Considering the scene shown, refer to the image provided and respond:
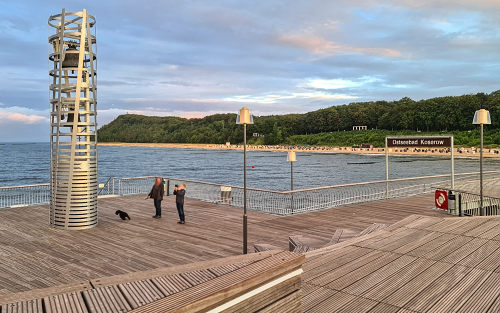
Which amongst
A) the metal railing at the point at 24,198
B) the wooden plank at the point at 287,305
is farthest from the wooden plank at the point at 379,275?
the metal railing at the point at 24,198

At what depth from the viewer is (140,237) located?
11422mm

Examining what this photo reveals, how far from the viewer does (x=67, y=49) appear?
12.7m

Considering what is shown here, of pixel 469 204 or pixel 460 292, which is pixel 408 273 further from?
pixel 469 204

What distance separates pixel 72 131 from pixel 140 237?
162 inches

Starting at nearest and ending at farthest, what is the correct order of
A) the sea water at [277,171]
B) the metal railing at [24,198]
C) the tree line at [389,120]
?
the metal railing at [24,198] < the sea water at [277,171] < the tree line at [389,120]

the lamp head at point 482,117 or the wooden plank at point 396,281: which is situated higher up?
the lamp head at point 482,117

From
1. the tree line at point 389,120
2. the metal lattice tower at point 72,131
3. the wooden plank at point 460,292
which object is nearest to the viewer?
the wooden plank at point 460,292

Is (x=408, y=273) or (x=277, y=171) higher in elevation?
(x=408, y=273)

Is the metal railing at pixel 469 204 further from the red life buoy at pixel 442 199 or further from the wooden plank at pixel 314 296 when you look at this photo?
the wooden plank at pixel 314 296

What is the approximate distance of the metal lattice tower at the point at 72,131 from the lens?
40.4 feet

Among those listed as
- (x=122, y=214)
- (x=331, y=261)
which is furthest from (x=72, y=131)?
(x=331, y=261)

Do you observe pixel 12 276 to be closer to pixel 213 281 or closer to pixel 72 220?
pixel 72 220

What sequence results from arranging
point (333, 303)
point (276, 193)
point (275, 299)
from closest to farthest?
point (275, 299) < point (333, 303) < point (276, 193)

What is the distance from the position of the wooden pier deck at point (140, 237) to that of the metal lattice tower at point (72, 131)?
71cm
